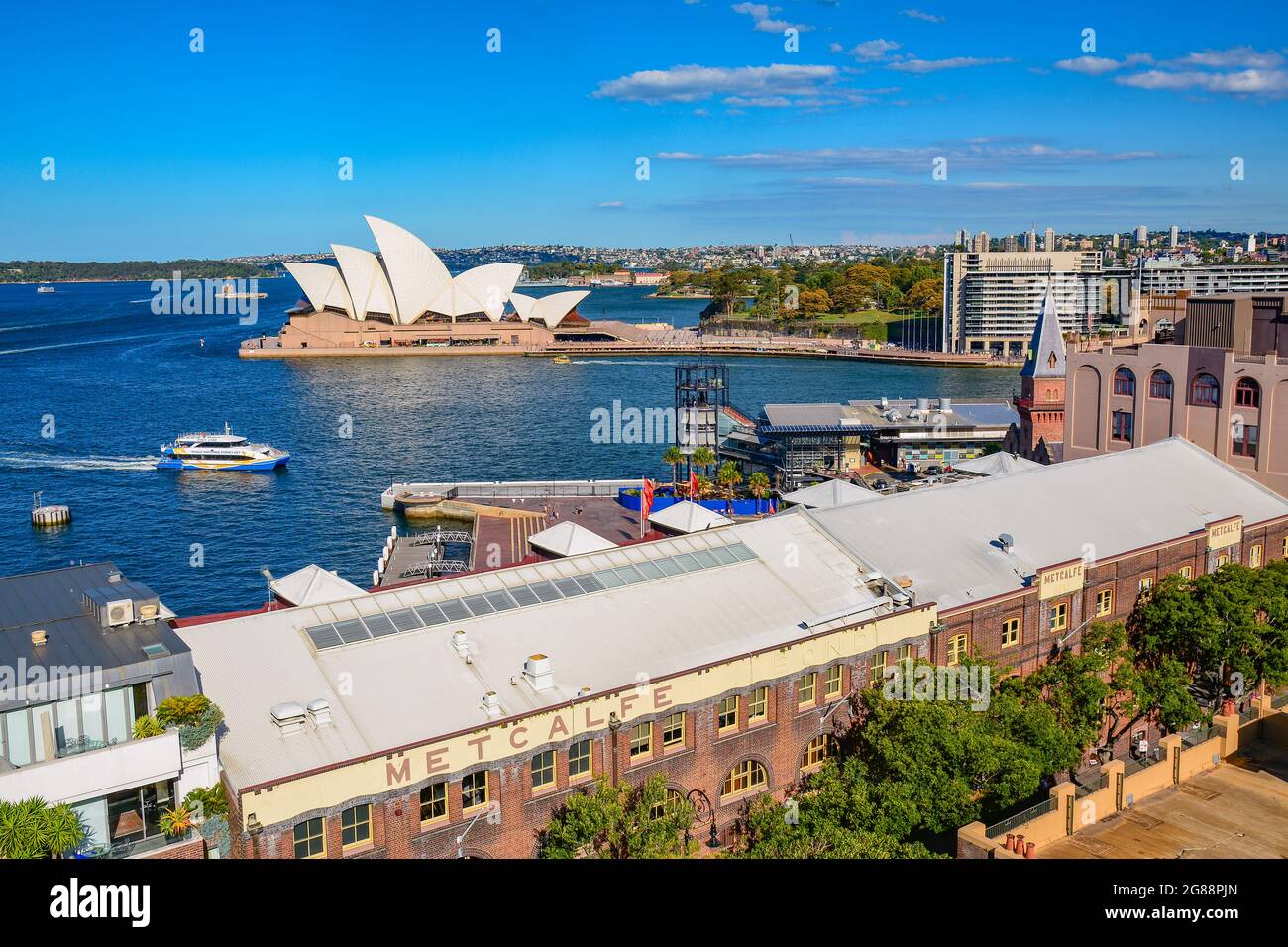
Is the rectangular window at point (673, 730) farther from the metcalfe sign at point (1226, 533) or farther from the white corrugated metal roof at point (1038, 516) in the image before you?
the metcalfe sign at point (1226, 533)

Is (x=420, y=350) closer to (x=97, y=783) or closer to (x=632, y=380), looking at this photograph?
(x=632, y=380)

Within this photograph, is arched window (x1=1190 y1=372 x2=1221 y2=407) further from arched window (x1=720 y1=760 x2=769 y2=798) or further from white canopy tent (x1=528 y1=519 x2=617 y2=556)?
arched window (x1=720 y1=760 x2=769 y2=798)

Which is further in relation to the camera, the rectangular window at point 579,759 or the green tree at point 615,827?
the rectangular window at point 579,759

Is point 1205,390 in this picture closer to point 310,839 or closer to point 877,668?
point 877,668

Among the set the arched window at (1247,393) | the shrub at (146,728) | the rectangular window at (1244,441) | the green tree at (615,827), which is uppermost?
the arched window at (1247,393)

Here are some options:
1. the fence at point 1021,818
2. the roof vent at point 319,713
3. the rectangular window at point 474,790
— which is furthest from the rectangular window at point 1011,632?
the roof vent at point 319,713

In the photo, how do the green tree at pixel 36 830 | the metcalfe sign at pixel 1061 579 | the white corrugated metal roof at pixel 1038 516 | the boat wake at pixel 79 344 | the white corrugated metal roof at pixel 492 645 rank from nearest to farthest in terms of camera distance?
the green tree at pixel 36 830 < the white corrugated metal roof at pixel 492 645 < the metcalfe sign at pixel 1061 579 < the white corrugated metal roof at pixel 1038 516 < the boat wake at pixel 79 344

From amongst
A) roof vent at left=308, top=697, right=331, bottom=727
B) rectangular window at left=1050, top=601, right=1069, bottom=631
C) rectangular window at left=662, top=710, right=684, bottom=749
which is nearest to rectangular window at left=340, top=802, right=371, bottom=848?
roof vent at left=308, top=697, right=331, bottom=727
